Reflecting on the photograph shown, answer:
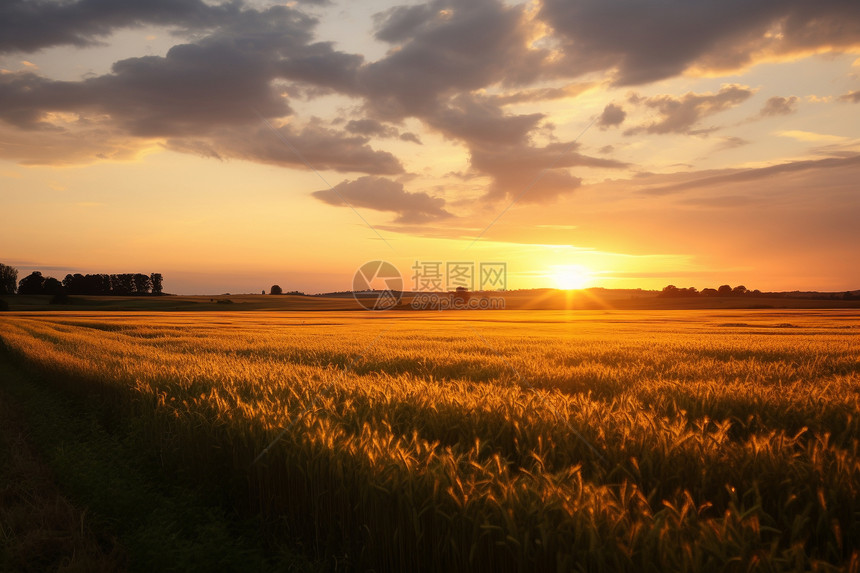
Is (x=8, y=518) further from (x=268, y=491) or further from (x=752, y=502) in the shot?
(x=752, y=502)

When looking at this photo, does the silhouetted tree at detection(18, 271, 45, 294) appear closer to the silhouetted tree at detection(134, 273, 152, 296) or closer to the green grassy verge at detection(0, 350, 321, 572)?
the silhouetted tree at detection(134, 273, 152, 296)

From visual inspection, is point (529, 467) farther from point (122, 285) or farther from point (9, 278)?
point (9, 278)

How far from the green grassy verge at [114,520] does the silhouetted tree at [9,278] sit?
Answer: 545 feet

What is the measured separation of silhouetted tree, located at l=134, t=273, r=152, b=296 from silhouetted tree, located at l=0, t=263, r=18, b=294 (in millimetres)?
32190

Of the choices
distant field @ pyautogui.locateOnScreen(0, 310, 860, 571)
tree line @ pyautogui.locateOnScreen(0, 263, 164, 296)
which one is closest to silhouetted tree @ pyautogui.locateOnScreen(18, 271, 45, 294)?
tree line @ pyautogui.locateOnScreen(0, 263, 164, 296)

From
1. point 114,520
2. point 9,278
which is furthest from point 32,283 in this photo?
point 114,520

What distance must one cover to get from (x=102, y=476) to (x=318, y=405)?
2.89m

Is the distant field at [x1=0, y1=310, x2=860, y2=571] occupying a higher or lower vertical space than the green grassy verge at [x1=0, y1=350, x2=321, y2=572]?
higher

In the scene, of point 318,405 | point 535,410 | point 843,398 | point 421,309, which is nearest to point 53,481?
point 318,405

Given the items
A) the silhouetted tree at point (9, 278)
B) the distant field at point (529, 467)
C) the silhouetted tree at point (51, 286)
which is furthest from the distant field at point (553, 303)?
the distant field at point (529, 467)

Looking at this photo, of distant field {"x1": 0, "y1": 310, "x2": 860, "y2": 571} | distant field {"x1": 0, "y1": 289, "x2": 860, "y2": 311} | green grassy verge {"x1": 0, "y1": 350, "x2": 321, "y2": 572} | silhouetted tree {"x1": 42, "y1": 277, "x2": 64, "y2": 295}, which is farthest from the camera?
silhouetted tree {"x1": 42, "y1": 277, "x2": 64, "y2": 295}

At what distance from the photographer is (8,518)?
5.04m

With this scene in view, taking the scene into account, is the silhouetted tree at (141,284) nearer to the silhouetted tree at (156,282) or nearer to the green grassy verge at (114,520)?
the silhouetted tree at (156,282)

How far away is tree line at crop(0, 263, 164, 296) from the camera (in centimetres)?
12744
